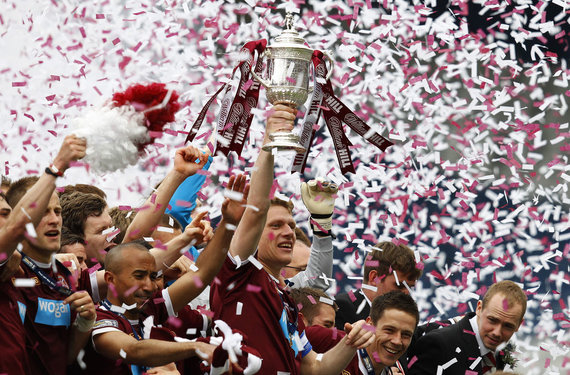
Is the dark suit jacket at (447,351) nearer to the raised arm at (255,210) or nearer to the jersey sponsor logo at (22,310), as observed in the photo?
the raised arm at (255,210)

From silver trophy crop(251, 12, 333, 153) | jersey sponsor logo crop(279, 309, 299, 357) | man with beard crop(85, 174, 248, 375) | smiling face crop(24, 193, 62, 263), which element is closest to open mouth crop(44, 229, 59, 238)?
smiling face crop(24, 193, 62, 263)

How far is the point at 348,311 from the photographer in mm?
5887

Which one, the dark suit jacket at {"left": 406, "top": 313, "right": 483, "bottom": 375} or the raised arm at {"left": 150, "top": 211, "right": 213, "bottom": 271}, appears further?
the dark suit jacket at {"left": 406, "top": 313, "right": 483, "bottom": 375}

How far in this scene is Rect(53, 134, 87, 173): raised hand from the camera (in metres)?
3.42

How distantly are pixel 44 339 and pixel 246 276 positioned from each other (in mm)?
1041

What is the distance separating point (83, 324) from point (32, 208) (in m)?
0.58

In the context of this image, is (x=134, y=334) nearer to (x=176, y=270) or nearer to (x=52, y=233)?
(x=52, y=233)

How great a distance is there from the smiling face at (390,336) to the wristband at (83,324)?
1.84m

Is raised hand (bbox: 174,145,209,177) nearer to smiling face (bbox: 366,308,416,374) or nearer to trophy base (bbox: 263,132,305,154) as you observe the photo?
trophy base (bbox: 263,132,305,154)

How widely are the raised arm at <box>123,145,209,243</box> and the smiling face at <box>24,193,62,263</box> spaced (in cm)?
61

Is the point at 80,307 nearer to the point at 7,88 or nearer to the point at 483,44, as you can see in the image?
the point at 7,88

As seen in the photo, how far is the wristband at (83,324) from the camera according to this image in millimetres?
3602

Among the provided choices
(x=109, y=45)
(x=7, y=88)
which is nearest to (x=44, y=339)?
(x=7, y=88)

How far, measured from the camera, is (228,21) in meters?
8.53
